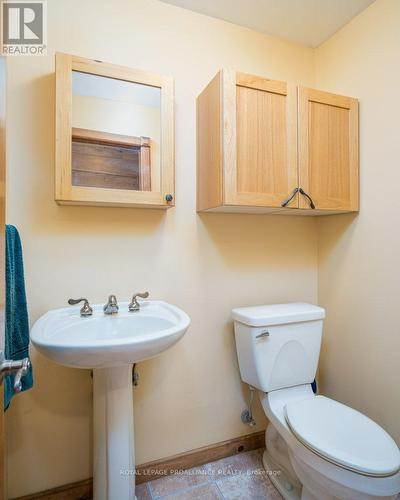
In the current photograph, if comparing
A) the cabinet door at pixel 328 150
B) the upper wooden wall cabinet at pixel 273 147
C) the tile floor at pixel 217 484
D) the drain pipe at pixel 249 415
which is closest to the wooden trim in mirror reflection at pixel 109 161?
the upper wooden wall cabinet at pixel 273 147

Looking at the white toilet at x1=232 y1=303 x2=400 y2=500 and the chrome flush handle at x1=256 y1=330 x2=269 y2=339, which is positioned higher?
the chrome flush handle at x1=256 y1=330 x2=269 y2=339

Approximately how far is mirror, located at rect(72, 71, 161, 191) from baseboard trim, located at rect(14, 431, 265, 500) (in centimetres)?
133

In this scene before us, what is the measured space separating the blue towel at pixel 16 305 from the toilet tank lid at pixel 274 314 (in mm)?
935

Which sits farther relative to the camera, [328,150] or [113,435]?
[328,150]

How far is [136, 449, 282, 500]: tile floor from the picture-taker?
4.33 ft

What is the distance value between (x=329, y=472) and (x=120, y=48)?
1952mm

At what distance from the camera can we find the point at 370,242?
1.46m

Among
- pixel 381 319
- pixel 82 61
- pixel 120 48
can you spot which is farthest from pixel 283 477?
pixel 120 48

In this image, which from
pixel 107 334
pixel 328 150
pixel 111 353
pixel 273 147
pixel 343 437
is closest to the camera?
pixel 111 353

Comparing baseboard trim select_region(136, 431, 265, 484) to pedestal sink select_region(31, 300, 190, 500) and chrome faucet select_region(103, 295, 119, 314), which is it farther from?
chrome faucet select_region(103, 295, 119, 314)

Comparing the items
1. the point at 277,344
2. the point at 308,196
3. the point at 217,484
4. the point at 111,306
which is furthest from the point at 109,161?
the point at 217,484

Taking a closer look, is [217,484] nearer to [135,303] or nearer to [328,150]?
[135,303]

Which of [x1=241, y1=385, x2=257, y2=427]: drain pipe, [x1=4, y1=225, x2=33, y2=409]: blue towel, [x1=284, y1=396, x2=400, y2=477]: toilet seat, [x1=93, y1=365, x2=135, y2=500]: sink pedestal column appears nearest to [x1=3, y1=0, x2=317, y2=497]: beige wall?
[x1=241, y1=385, x2=257, y2=427]: drain pipe

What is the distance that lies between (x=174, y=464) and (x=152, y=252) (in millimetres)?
1072
